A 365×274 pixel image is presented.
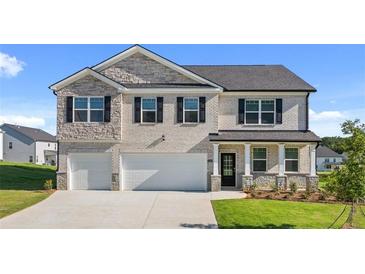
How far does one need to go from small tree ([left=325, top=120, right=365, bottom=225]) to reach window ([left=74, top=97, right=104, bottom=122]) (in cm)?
1310

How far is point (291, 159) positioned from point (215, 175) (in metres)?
5.17

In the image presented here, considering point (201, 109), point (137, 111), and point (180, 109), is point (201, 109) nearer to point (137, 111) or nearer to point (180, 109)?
point (180, 109)

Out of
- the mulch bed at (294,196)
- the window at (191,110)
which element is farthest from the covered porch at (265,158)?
the window at (191,110)

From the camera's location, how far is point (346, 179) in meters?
9.97

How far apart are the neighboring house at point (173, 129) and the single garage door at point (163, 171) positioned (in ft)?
0.20

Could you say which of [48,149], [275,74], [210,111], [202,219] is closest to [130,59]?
[210,111]

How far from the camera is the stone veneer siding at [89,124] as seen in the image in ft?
60.7

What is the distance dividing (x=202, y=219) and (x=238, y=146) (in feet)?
28.9

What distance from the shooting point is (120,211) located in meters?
12.9

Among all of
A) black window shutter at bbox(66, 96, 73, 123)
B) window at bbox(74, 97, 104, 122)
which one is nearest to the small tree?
window at bbox(74, 97, 104, 122)

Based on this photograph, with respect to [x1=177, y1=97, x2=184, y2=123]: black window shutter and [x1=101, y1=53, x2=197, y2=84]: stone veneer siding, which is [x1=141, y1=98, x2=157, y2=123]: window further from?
[x1=177, y1=97, x2=184, y2=123]: black window shutter

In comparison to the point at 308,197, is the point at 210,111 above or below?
above

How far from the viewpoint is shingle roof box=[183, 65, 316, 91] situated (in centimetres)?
1980

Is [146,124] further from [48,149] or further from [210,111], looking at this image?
[48,149]
